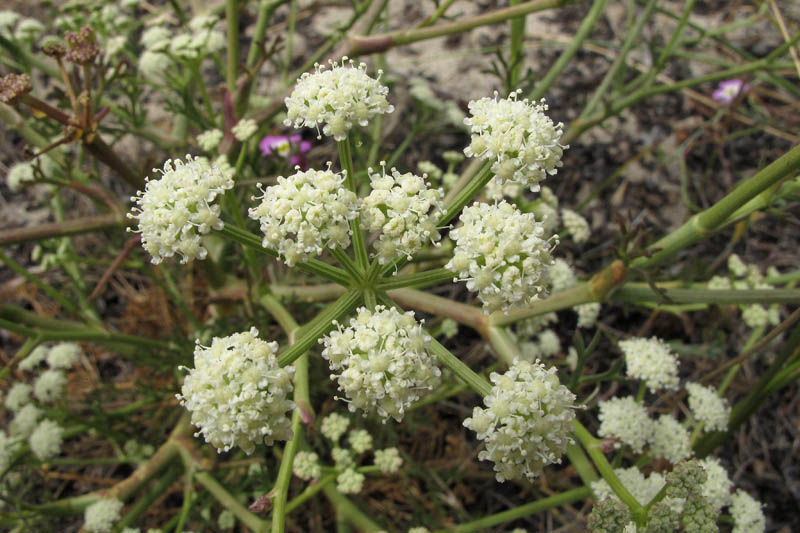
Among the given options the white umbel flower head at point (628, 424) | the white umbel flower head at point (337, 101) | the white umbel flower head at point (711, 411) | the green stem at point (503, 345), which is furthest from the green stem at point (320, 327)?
the white umbel flower head at point (711, 411)

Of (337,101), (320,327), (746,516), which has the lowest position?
(746,516)

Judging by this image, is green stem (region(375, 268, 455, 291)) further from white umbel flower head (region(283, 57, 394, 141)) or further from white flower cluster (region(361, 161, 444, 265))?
white umbel flower head (region(283, 57, 394, 141))

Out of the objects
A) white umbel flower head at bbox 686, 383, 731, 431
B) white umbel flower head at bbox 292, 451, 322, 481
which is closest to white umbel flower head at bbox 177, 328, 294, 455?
white umbel flower head at bbox 292, 451, 322, 481

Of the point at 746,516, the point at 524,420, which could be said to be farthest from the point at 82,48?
the point at 746,516

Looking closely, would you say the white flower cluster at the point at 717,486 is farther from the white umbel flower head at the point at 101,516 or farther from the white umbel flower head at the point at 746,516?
the white umbel flower head at the point at 101,516

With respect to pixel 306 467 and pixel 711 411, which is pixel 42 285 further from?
pixel 711 411
